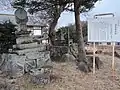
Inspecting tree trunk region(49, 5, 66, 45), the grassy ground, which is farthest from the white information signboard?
tree trunk region(49, 5, 66, 45)

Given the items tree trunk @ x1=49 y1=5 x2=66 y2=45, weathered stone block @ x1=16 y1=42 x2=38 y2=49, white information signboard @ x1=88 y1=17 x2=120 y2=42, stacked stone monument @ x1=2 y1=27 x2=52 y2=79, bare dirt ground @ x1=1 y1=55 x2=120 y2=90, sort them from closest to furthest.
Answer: bare dirt ground @ x1=1 y1=55 x2=120 y2=90 < white information signboard @ x1=88 y1=17 x2=120 y2=42 < stacked stone monument @ x1=2 y1=27 x2=52 y2=79 < weathered stone block @ x1=16 y1=42 x2=38 y2=49 < tree trunk @ x1=49 y1=5 x2=66 y2=45

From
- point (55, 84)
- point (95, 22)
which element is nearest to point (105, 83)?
point (55, 84)

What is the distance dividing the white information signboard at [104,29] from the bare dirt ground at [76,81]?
115 centimetres

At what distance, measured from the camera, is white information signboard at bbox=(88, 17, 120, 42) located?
21.8ft

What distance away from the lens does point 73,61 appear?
8.47m

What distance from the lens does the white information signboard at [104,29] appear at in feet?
21.8

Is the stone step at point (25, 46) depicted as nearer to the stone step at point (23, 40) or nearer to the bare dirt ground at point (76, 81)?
the stone step at point (23, 40)

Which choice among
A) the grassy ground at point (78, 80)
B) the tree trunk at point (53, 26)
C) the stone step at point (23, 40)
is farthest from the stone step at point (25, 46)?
the tree trunk at point (53, 26)

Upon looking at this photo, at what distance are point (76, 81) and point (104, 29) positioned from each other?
1.82 meters

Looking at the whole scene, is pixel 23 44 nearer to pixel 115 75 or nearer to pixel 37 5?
pixel 37 5

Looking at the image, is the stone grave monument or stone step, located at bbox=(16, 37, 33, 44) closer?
the stone grave monument

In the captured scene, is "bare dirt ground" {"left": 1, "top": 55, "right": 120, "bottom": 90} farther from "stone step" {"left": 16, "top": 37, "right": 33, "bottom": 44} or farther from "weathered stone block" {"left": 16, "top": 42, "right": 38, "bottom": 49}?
"stone step" {"left": 16, "top": 37, "right": 33, "bottom": 44}

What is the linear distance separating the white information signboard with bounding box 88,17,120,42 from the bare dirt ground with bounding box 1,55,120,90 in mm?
1151

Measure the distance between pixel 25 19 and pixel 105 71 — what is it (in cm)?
328
